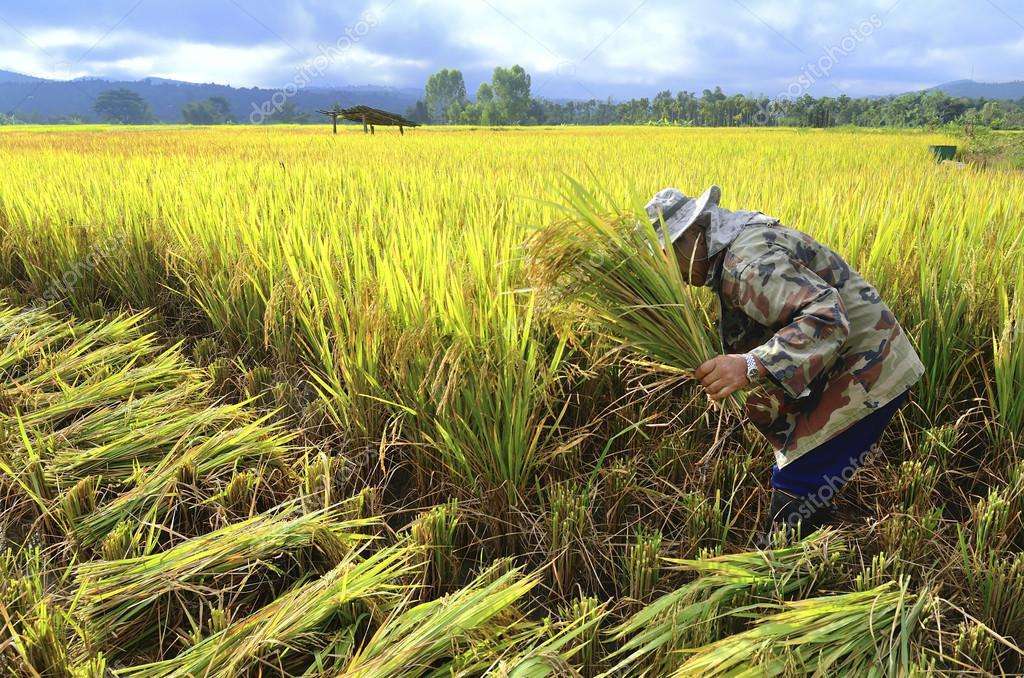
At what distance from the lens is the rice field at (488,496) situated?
1104 mm

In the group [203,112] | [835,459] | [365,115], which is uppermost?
[203,112]

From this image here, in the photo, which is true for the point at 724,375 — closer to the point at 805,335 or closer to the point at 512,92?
the point at 805,335

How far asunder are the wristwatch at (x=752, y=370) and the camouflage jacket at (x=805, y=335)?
0.7 inches

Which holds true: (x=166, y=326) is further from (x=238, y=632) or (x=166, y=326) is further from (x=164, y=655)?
(x=238, y=632)

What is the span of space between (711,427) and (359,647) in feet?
3.76

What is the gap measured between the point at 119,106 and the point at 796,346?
144617mm

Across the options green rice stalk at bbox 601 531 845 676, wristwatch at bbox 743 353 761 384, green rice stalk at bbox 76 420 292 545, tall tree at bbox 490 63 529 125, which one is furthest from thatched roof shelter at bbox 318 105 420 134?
tall tree at bbox 490 63 529 125

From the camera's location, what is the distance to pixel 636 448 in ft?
5.43

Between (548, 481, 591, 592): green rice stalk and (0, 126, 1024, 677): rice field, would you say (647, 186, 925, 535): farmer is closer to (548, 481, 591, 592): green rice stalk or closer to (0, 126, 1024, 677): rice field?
(0, 126, 1024, 677): rice field

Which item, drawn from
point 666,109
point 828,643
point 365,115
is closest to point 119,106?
point 666,109

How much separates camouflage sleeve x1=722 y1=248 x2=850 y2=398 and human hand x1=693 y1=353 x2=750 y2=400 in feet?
0.15

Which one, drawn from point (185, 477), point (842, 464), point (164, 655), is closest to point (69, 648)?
point (164, 655)

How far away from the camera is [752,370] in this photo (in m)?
1.18

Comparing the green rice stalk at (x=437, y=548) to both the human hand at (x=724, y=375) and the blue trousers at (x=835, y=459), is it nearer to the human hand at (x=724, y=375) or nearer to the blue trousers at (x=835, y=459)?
the human hand at (x=724, y=375)
